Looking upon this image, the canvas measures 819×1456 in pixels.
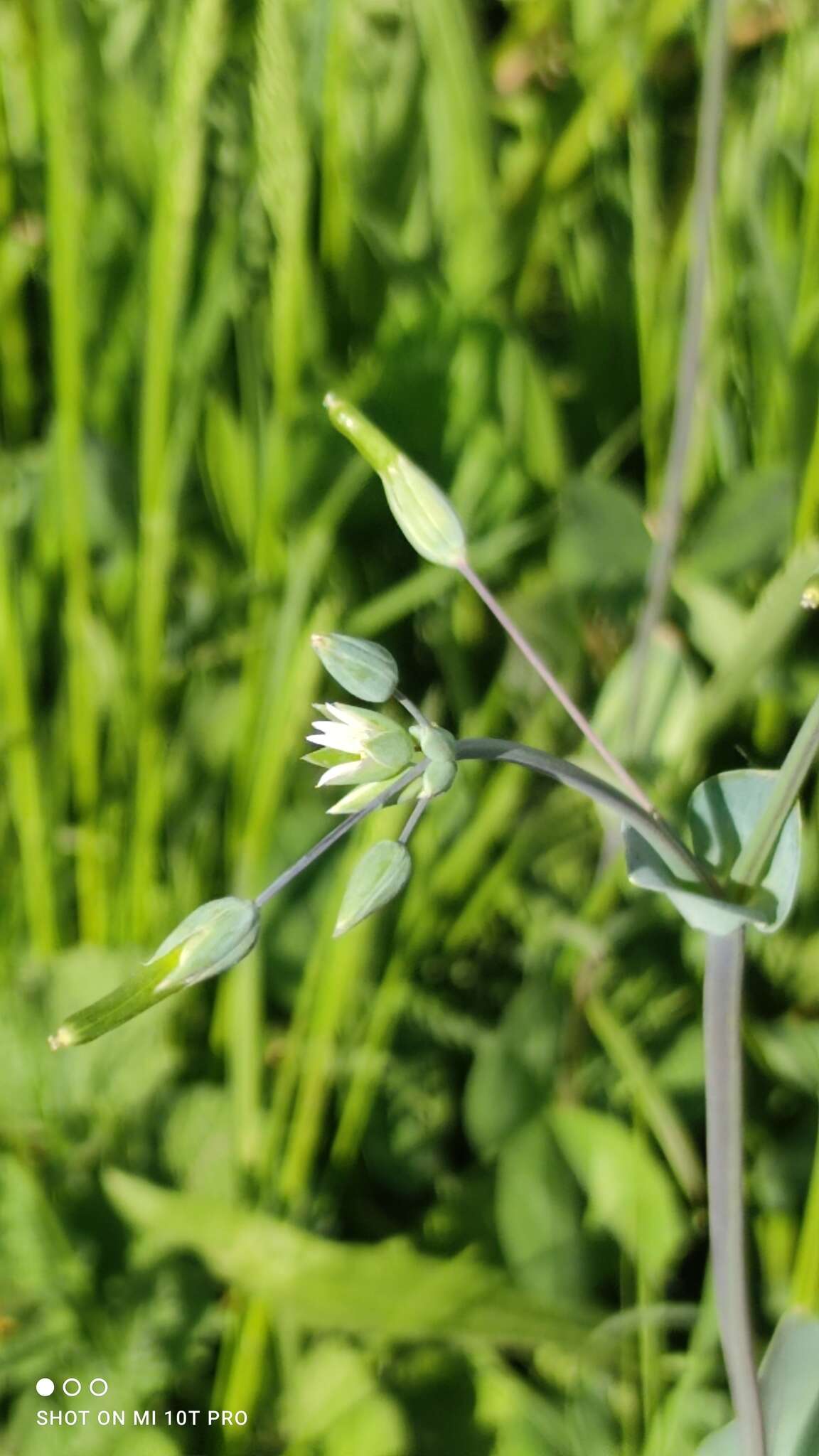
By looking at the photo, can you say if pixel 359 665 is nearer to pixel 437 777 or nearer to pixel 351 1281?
pixel 437 777

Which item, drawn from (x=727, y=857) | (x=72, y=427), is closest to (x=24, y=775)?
(x=72, y=427)

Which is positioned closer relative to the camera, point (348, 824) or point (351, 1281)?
point (348, 824)

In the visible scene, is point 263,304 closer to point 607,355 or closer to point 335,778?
point 607,355

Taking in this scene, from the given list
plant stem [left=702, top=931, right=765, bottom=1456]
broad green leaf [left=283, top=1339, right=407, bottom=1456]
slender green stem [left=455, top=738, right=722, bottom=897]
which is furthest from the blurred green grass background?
slender green stem [left=455, top=738, right=722, bottom=897]

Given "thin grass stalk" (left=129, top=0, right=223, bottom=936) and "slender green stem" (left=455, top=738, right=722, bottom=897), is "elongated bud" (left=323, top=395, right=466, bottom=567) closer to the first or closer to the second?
"slender green stem" (left=455, top=738, right=722, bottom=897)

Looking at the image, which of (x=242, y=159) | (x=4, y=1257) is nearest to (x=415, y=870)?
(x=4, y=1257)

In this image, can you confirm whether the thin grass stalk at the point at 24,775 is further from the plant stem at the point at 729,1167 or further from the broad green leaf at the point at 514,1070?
the plant stem at the point at 729,1167

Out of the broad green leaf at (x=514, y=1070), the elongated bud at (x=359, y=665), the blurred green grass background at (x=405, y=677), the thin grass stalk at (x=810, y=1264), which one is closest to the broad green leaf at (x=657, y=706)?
the blurred green grass background at (x=405, y=677)
